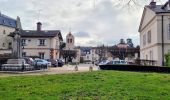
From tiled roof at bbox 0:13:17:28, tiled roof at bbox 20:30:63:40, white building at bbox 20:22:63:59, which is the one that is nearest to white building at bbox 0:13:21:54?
tiled roof at bbox 0:13:17:28

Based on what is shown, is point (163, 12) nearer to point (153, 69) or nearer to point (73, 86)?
point (153, 69)

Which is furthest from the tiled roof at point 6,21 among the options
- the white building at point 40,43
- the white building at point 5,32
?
the white building at point 40,43

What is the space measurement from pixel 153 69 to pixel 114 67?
3442mm

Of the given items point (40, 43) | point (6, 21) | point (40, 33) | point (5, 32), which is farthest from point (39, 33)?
point (6, 21)

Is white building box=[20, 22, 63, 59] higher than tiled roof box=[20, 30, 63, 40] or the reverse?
the reverse

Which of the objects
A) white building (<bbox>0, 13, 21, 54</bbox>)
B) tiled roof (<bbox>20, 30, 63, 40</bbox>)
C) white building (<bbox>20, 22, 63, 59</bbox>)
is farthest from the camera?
tiled roof (<bbox>20, 30, 63, 40</bbox>)

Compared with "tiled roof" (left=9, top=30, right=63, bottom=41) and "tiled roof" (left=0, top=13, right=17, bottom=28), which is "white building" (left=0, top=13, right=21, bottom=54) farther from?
"tiled roof" (left=9, top=30, right=63, bottom=41)

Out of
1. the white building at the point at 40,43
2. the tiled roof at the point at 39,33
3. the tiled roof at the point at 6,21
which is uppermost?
the tiled roof at the point at 6,21

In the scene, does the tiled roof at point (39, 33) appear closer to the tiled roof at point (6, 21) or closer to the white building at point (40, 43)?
the white building at point (40, 43)

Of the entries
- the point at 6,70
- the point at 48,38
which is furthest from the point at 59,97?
the point at 48,38

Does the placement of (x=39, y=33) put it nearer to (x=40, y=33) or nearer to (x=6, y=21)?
(x=40, y=33)

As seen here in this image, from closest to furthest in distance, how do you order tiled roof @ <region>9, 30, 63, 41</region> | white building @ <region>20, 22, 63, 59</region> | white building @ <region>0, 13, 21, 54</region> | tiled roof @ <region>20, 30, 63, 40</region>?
white building @ <region>0, 13, 21, 54</region> < white building @ <region>20, 22, 63, 59</region> < tiled roof @ <region>9, 30, 63, 41</region> < tiled roof @ <region>20, 30, 63, 40</region>

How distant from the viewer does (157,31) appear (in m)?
49.4

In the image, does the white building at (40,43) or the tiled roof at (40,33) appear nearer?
the white building at (40,43)
